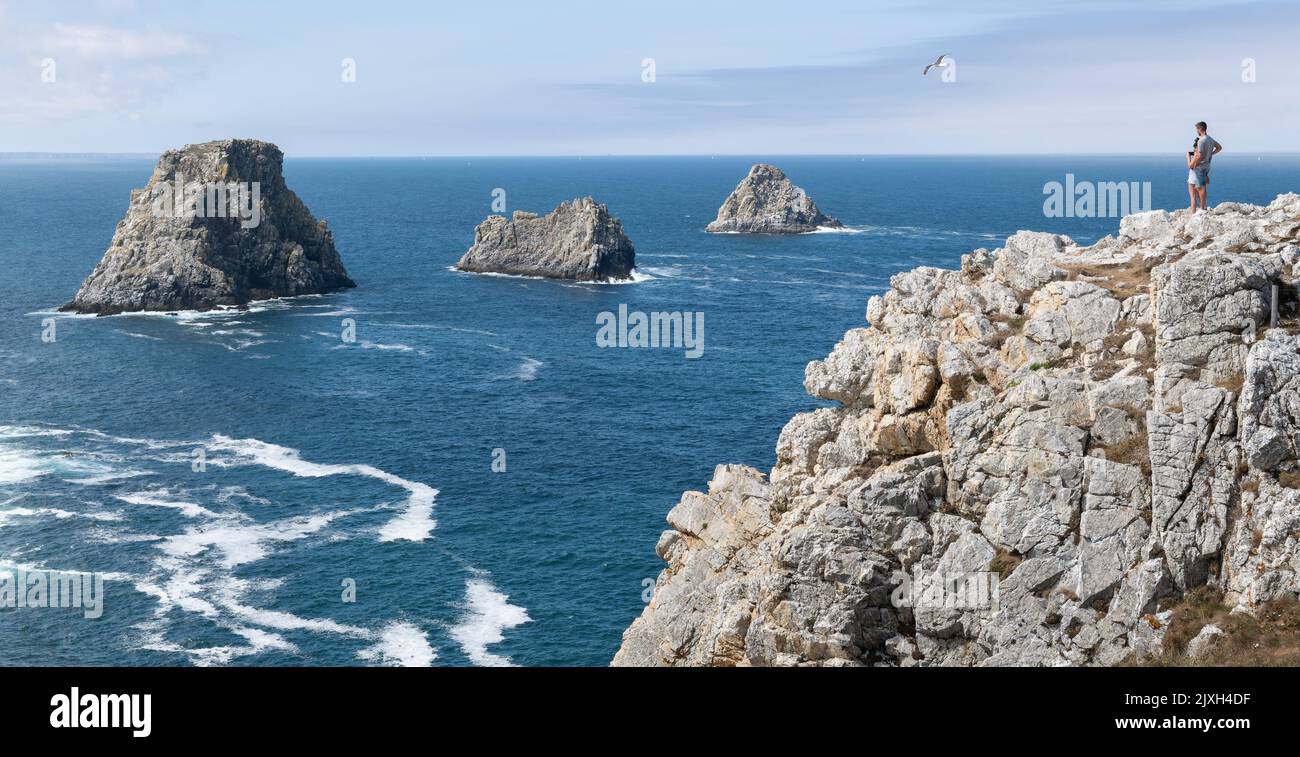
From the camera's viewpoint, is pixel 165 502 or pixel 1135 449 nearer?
pixel 1135 449

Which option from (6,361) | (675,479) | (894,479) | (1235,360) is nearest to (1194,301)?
(1235,360)

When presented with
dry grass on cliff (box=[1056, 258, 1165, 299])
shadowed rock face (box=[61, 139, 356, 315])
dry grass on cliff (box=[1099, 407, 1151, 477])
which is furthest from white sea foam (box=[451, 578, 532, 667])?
shadowed rock face (box=[61, 139, 356, 315])

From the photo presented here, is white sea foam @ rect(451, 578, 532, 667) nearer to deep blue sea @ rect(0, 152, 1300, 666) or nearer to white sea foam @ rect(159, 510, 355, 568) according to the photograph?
deep blue sea @ rect(0, 152, 1300, 666)

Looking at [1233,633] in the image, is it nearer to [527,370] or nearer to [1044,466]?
[1044,466]

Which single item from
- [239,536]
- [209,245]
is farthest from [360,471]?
[209,245]

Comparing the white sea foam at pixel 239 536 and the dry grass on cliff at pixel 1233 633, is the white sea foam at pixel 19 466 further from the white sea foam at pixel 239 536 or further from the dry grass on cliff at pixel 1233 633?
the dry grass on cliff at pixel 1233 633

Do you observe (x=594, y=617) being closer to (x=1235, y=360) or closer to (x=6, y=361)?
(x=1235, y=360)
